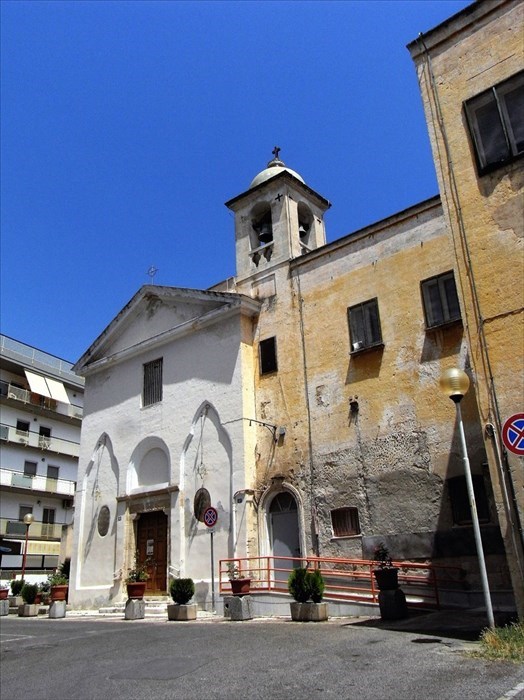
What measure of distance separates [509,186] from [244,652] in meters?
8.19

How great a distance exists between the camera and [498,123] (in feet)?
32.6

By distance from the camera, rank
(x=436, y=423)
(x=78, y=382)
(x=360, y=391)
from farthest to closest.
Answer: (x=78, y=382), (x=360, y=391), (x=436, y=423)

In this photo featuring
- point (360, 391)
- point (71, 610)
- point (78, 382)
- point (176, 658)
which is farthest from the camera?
point (78, 382)

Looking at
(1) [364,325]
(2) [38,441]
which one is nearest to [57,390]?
(2) [38,441]

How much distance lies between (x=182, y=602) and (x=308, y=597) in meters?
4.20

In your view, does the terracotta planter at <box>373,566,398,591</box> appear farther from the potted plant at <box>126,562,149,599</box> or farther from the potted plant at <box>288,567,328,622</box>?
the potted plant at <box>126,562,149,599</box>

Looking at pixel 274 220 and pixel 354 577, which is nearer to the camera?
pixel 354 577

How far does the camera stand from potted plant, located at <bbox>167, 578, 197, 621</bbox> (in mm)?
14344

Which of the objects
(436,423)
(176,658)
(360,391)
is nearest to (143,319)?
(360,391)

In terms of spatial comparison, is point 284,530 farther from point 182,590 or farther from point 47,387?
point 47,387

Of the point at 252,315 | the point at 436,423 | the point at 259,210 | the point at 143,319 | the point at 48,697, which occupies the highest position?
the point at 259,210

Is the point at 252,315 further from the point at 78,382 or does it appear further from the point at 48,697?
the point at 78,382

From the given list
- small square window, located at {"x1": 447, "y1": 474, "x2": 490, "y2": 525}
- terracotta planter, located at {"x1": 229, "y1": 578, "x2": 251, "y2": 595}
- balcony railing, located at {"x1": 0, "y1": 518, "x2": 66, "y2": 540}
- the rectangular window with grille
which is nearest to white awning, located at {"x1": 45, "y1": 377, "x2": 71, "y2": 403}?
balcony railing, located at {"x1": 0, "y1": 518, "x2": 66, "y2": 540}

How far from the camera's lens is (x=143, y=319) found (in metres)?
22.5
